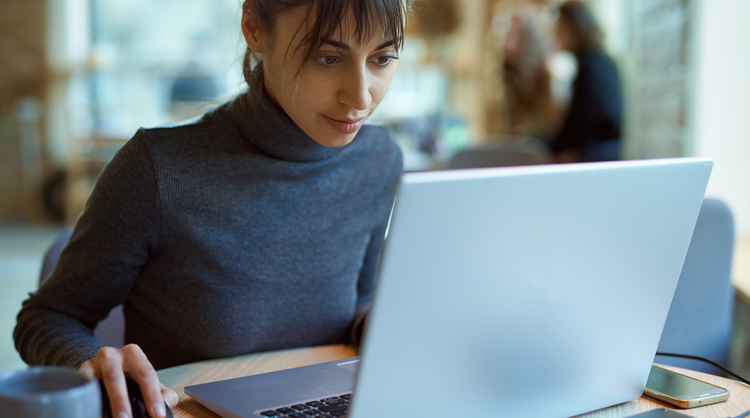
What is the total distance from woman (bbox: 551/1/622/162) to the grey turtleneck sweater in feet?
6.88

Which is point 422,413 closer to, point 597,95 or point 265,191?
point 265,191

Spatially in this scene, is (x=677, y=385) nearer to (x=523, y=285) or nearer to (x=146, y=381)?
(x=523, y=285)

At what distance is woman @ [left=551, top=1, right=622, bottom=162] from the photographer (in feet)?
9.12

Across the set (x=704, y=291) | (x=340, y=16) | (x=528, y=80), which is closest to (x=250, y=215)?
(x=340, y=16)

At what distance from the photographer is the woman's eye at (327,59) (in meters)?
0.74

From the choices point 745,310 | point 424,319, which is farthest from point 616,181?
point 745,310

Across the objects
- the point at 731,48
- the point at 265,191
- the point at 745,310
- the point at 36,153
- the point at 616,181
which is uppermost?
the point at 731,48

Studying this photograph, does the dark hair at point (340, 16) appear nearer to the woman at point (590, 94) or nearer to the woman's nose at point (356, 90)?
the woman's nose at point (356, 90)

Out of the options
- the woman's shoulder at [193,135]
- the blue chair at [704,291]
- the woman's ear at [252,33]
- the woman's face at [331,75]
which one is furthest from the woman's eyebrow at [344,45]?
the blue chair at [704,291]

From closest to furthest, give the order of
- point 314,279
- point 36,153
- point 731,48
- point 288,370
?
1. point 288,370
2. point 314,279
3. point 731,48
4. point 36,153

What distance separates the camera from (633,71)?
2248 millimetres

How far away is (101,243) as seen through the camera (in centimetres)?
79

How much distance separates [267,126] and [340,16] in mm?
213

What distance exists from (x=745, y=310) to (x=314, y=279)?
1113 mm
